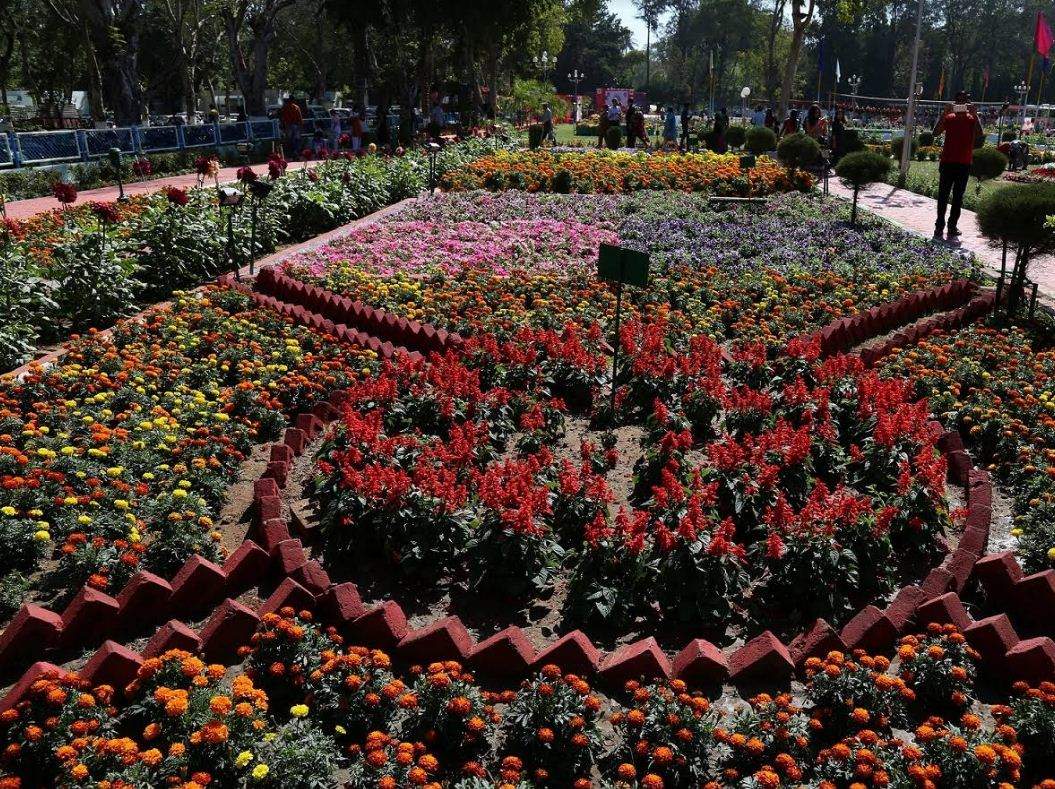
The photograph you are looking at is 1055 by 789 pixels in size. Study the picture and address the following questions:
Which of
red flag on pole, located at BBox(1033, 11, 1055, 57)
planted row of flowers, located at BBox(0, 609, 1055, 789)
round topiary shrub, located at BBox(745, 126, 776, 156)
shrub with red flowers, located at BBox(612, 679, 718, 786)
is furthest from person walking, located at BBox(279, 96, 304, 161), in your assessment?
shrub with red flowers, located at BBox(612, 679, 718, 786)

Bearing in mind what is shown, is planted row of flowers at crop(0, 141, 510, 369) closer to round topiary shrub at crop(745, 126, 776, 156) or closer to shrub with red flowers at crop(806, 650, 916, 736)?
shrub with red flowers at crop(806, 650, 916, 736)

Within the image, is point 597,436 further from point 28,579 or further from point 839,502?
point 28,579

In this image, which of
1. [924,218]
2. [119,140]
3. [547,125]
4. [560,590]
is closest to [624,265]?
[560,590]

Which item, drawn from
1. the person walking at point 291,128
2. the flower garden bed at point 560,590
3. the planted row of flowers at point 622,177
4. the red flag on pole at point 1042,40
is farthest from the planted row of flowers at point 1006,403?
the red flag on pole at point 1042,40

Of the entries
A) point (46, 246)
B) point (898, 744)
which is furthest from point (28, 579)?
point (46, 246)

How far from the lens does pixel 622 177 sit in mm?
17578

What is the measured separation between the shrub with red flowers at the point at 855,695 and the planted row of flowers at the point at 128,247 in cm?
684

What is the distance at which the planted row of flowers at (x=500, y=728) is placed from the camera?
122 inches

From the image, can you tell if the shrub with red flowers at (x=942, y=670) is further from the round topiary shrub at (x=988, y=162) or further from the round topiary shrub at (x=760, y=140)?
the round topiary shrub at (x=760, y=140)

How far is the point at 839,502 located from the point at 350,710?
257 cm

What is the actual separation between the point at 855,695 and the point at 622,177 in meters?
15.2

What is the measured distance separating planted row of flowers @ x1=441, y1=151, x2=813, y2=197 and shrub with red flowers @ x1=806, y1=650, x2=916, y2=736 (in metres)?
14.3

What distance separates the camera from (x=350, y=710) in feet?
11.3

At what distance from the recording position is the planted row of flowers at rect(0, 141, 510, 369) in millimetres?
7969
